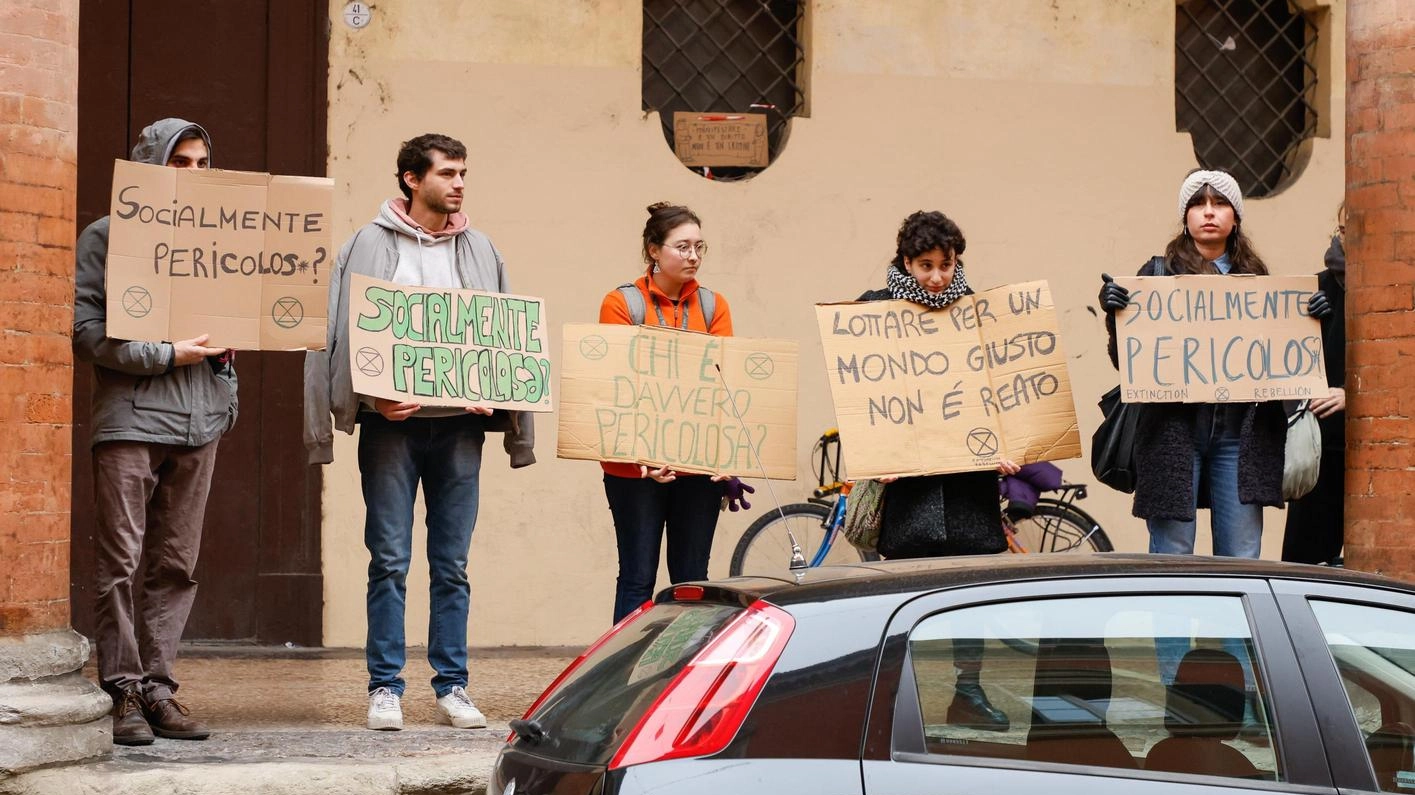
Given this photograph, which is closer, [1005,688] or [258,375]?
[1005,688]

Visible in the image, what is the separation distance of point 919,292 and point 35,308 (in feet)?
10.0

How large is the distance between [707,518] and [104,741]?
224cm

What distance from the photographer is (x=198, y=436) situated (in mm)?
6004

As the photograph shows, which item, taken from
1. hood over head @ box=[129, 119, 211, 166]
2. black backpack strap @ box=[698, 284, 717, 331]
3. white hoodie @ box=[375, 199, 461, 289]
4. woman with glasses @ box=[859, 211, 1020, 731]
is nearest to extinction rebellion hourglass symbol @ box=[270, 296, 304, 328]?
white hoodie @ box=[375, 199, 461, 289]

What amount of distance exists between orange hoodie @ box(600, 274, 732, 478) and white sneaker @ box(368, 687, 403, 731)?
3.74ft

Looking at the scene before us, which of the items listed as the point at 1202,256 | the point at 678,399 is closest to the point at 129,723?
the point at 678,399

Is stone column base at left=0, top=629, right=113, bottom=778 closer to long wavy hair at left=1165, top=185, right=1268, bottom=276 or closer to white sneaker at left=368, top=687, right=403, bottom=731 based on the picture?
white sneaker at left=368, top=687, right=403, bottom=731

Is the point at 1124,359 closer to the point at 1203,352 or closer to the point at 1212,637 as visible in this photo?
the point at 1203,352

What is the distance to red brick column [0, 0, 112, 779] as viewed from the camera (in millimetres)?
5645

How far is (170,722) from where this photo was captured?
6055mm

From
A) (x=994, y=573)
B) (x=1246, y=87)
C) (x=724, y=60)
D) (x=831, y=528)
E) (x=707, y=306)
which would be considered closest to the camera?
(x=994, y=573)

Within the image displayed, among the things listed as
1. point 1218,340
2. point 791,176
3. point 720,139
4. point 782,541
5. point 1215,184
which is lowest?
point 782,541

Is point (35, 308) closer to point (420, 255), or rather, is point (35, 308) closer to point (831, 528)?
point (420, 255)

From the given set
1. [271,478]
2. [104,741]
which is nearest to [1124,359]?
[104,741]
